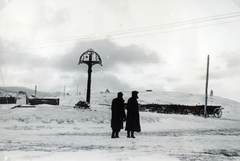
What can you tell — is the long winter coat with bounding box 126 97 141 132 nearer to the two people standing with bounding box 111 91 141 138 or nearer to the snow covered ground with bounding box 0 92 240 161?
the two people standing with bounding box 111 91 141 138

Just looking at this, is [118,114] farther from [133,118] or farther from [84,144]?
[84,144]

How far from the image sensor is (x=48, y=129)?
8.97 m

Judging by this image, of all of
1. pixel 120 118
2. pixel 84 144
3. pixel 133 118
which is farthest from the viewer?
pixel 133 118

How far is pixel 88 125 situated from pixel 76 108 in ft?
10.1

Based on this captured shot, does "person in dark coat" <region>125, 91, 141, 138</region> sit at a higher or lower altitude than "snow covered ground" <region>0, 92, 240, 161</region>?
higher

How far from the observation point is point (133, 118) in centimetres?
809

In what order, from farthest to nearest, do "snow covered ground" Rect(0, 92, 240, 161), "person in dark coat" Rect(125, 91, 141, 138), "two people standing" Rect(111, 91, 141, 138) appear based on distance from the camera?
"person in dark coat" Rect(125, 91, 141, 138) < "two people standing" Rect(111, 91, 141, 138) < "snow covered ground" Rect(0, 92, 240, 161)

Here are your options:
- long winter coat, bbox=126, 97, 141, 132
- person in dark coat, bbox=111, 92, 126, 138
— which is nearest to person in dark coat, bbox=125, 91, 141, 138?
long winter coat, bbox=126, 97, 141, 132

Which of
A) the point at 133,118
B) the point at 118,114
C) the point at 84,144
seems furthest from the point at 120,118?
the point at 84,144

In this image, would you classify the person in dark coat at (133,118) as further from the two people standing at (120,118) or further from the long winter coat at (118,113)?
the long winter coat at (118,113)

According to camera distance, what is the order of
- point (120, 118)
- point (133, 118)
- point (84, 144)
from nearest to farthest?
point (84, 144)
point (120, 118)
point (133, 118)

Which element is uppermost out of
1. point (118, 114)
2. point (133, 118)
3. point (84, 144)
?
point (118, 114)

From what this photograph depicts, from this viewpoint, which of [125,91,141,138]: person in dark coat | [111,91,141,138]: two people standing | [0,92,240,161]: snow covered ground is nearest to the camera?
[0,92,240,161]: snow covered ground

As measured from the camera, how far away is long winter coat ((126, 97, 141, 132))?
8023 millimetres
